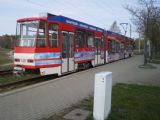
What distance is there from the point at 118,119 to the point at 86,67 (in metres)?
14.0

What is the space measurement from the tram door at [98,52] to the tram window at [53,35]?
7.90 meters

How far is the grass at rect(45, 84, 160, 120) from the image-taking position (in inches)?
285

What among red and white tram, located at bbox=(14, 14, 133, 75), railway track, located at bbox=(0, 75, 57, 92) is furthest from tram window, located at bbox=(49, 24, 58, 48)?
railway track, located at bbox=(0, 75, 57, 92)

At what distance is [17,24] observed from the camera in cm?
1541

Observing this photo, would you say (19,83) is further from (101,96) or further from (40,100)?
(101,96)

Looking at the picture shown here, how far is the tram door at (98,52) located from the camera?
23.0 meters

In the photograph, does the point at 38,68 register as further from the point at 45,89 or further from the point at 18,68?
the point at 45,89

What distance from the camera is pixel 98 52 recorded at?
77.2 feet

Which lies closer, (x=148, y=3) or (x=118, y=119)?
(x=118, y=119)

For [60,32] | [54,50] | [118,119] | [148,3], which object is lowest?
[118,119]

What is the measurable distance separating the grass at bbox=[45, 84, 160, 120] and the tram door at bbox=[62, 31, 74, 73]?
558 centimetres

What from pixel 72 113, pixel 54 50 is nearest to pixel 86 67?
pixel 54 50

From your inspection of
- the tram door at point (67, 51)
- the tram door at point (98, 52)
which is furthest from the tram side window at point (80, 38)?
the tram door at point (98, 52)

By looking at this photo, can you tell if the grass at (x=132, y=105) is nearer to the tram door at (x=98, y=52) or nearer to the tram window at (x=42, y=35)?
the tram window at (x=42, y=35)
